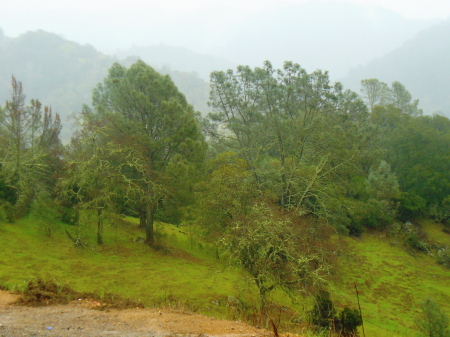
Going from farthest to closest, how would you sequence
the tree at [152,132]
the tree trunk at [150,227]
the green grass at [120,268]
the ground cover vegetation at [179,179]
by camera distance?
the tree trunk at [150,227], the tree at [152,132], the ground cover vegetation at [179,179], the green grass at [120,268]

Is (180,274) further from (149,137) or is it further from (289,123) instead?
(289,123)

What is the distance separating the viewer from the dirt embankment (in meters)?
6.11

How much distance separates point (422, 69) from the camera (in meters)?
159

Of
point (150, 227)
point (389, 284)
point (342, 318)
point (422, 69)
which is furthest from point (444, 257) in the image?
point (422, 69)

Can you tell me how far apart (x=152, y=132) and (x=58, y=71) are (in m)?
170

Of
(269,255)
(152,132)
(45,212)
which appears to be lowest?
(45,212)

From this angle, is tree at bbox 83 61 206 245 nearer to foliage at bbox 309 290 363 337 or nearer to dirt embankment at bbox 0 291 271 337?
dirt embankment at bbox 0 291 271 337

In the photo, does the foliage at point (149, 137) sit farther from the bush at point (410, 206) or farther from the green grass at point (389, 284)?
the bush at point (410, 206)

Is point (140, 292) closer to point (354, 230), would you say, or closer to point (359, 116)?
point (354, 230)

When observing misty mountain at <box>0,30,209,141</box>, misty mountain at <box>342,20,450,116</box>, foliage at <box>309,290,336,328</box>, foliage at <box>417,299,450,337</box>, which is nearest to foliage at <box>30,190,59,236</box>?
foliage at <box>309,290,336,328</box>

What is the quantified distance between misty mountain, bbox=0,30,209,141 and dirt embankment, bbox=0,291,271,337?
136 m

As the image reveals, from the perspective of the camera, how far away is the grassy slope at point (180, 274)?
39.1ft

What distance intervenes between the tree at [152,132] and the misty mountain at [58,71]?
12565 cm

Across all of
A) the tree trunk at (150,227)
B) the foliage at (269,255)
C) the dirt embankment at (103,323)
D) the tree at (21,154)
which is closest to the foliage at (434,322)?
the foliage at (269,255)
